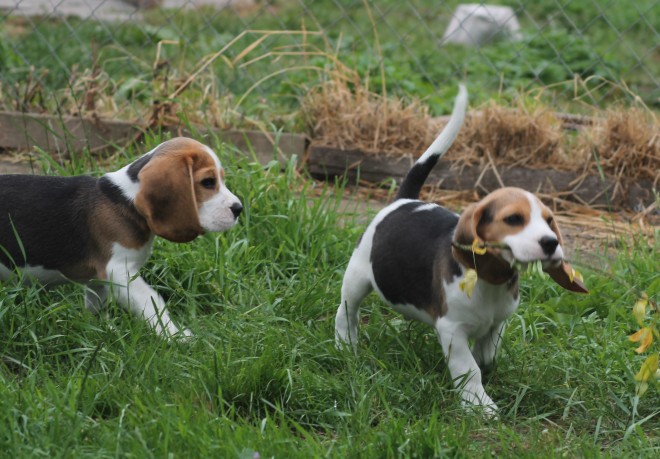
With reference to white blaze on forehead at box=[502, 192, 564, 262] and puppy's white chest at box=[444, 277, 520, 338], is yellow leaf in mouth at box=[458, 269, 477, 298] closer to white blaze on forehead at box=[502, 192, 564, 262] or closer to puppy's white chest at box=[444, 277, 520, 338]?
white blaze on forehead at box=[502, 192, 564, 262]

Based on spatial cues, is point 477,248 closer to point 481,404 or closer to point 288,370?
point 481,404

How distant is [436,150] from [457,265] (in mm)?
701

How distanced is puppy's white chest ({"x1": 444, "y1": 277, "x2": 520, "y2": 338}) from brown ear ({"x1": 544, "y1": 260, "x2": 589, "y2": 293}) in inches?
8.4

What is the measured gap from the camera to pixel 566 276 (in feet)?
12.6

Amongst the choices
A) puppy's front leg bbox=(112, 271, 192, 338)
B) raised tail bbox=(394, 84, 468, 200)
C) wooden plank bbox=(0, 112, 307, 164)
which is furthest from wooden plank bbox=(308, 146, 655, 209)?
puppy's front leg bbox=(112, 271, 192, 338)

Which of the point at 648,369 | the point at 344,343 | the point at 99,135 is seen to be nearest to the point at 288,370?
the point at 344,343

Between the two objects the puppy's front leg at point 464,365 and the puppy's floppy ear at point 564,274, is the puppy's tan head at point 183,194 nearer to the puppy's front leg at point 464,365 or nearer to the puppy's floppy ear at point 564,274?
the puppy's front leg at point 464,365

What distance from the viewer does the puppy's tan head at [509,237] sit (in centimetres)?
361

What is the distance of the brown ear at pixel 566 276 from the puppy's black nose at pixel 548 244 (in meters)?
0.17

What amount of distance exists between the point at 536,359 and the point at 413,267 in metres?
0.71

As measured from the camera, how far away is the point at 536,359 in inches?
176

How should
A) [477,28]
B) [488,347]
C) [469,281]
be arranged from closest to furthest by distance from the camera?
[469,281] < [488,347] < [477,28]

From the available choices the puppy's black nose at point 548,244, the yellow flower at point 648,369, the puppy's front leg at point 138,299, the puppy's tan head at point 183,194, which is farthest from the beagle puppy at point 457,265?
the puppy's front leg at point 138,299

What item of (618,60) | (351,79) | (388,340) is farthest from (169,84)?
(618,60)
